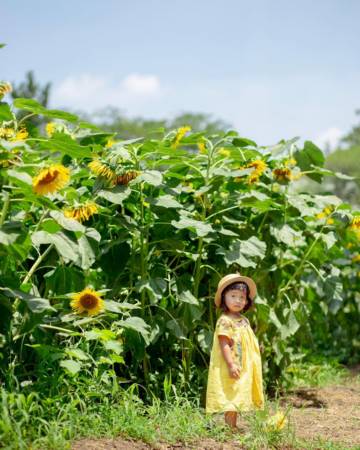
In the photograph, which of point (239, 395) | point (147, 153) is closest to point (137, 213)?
point (147, 153)

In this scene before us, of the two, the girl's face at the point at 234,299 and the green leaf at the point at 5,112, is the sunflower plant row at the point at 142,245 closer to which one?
the green leaf at the point at 5,112

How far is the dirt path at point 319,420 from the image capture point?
306 cm

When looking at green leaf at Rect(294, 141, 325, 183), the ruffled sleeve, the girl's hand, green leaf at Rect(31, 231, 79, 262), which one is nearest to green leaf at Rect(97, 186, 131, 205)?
green leaf at Rect(31, 231, 79, 262)

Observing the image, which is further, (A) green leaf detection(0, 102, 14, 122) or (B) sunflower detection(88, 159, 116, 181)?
(B) sunflower detection(88, 159, 116, 181)

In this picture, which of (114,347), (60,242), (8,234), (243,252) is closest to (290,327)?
(243,252)

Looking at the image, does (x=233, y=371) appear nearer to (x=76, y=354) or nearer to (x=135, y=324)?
(x=135, y=324)

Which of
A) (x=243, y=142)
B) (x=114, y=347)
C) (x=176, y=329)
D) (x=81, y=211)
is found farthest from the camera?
(x=243, y=142)

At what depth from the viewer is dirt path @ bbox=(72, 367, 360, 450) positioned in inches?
121

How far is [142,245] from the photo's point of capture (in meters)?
3.71

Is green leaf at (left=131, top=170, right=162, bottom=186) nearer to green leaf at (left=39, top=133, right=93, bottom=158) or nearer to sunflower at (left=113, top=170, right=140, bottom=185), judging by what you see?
sunflower at (left=113, top=170, right=140, bottom=185)

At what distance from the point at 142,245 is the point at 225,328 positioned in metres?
0.60

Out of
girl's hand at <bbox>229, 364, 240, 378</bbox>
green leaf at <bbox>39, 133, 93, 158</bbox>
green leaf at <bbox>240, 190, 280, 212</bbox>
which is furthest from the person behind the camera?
green leaf at <bbox>240, 190, 280, 212</bbox>

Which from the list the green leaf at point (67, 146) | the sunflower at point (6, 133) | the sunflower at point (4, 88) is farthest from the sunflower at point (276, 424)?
the sunflower at point (4, 88)

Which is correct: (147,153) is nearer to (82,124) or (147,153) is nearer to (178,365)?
(82,124)
